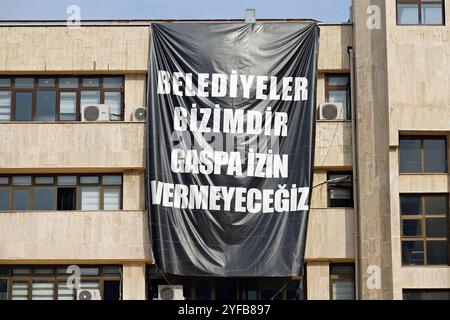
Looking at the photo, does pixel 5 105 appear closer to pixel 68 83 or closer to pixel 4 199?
pixel 68 83

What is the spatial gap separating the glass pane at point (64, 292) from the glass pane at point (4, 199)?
312 cm

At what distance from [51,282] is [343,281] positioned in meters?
9.28

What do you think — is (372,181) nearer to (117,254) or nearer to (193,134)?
(193,134)

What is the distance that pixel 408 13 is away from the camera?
1391 inches

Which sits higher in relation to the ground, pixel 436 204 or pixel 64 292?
pixel 436 204

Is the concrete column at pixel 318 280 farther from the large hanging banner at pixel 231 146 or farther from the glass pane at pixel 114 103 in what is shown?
the glass pane at pixel 114 103

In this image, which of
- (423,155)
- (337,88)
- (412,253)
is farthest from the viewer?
(337,88)

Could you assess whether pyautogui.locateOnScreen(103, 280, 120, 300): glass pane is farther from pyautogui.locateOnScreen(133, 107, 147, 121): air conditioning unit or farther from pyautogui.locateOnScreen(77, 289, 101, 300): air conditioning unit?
pyautogui.locateOnScreen(133, 107, 147, 121): air conditioning unit

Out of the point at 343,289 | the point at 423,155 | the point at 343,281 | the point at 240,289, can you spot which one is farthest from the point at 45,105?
the point at 423,155

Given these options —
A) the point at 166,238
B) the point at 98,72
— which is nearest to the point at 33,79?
the point at 98,72

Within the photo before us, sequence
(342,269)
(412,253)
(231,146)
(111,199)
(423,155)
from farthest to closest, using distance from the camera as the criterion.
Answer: (111,199) → (342,269) → (423,155) → (231,146) → (412,253)

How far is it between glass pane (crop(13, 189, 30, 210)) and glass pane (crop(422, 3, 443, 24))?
45.8 feet

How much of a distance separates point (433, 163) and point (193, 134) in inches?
300

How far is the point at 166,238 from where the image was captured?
34.3 m
